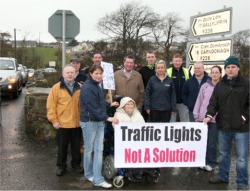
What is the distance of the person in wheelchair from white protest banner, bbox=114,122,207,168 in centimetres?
10

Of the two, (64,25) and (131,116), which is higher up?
(64,25)

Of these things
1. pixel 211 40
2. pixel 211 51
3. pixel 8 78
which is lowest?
pixel 8 78

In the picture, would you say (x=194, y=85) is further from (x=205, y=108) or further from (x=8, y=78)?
(x=8, y=78)

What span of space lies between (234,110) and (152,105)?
155cm

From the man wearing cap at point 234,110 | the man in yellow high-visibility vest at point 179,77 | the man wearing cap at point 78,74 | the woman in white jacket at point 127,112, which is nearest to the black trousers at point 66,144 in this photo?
the woman in white jacket at point 127,112

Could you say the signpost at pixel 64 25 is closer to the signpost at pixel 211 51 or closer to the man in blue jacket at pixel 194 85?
the man in blue jacket at pixel 194 85

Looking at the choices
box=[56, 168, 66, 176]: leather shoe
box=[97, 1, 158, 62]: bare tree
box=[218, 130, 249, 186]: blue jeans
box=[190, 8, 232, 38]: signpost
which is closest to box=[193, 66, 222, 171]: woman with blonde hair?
box=[218, 130, 249, 186]: blue jeans

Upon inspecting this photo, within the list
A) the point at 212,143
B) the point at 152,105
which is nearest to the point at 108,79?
the point at 152,105

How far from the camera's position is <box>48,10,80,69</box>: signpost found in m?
7.66

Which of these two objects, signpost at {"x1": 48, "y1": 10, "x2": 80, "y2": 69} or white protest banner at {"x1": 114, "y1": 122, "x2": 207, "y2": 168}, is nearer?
white protest banner at {"x1": 114, "y1": 122, "x2": 207, "y2": 168}

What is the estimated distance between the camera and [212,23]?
852cm

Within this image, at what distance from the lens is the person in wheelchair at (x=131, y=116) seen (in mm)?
5398

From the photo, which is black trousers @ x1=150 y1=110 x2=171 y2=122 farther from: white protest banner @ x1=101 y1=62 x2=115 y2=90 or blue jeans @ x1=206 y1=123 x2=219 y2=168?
white protest banner @ x1=101 y1=62 x2=115 y2=90

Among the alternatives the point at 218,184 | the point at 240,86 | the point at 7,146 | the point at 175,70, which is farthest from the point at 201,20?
the point at 7,146
